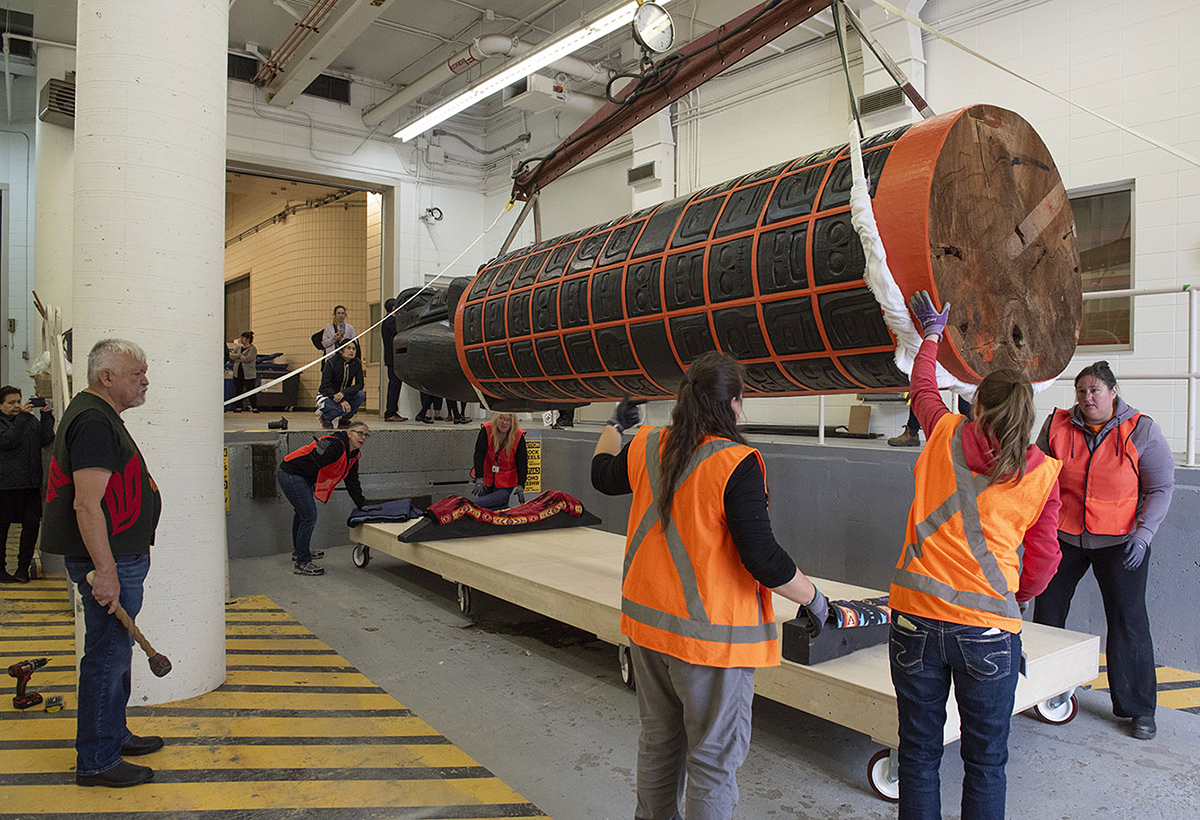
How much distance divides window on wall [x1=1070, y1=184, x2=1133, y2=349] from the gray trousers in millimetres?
4553

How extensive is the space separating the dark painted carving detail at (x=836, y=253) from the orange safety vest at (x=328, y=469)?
13.6 ft

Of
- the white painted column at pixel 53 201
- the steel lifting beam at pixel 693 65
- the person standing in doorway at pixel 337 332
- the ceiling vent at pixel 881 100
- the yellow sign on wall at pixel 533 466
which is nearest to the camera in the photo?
the steel lifting beam at pixel 693 65

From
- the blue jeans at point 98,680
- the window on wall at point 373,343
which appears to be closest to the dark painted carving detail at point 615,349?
the blue jeans at point 98,680

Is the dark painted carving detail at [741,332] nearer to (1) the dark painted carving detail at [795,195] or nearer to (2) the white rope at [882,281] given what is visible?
(1) the dark painted carving detail at [795,195]

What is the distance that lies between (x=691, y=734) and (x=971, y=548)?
768mm

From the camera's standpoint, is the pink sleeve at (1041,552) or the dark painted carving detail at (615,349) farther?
the dark painted carving detail at (615,349)

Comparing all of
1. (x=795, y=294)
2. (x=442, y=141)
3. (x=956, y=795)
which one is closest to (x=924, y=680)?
(x=956, y=795)

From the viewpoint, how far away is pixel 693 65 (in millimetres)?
3238

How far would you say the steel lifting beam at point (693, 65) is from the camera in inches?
117

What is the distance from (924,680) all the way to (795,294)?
1.12 meters

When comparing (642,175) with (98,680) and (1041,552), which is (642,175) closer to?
(1041,552)

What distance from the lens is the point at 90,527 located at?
2.38 meters

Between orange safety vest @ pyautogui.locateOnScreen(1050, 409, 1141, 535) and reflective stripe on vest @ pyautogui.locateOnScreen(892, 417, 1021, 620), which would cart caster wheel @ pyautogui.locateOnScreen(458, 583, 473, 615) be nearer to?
orange safety vest @ pyautogui.locateOnScreen(1050, 409, 1141, 535)

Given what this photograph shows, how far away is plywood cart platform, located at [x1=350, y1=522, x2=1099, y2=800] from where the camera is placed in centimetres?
249
